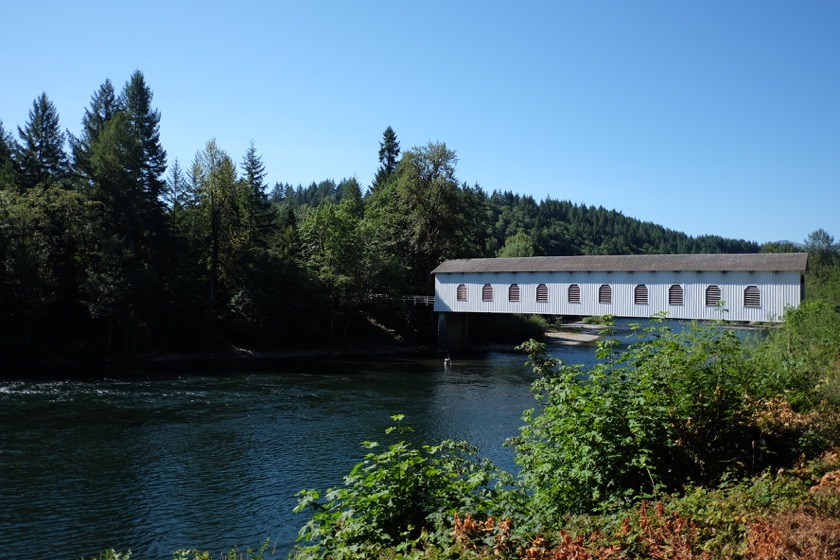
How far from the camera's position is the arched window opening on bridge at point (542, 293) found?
36.2 m

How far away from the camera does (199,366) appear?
3303 centimetres

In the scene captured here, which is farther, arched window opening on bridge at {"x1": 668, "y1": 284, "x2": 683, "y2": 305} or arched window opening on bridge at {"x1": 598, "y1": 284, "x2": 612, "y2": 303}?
arched window opening on bridge at {"x1": 598, "y1": 284, "x2": 612, "y2": 303}

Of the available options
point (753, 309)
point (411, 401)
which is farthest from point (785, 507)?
point (753, 309)

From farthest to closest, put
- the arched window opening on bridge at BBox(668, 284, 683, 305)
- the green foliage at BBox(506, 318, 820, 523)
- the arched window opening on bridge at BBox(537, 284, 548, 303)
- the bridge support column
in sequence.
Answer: the bridge support column
the arched window opening on bridge at BBox(537, 284, 548, 303)
the arched window opening on bridge at BBox(668, 284, 683, 305)
the green foliage at BBox(506, 318, 820, 523)

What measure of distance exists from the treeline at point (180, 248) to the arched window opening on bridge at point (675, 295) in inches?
737

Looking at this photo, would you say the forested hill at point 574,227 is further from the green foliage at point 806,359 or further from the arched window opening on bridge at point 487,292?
the green foliage at point 806,359

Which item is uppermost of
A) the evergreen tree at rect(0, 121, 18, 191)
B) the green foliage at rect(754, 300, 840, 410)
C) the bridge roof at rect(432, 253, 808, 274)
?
the evergreen tree at rect(0, 121, 18, 191)

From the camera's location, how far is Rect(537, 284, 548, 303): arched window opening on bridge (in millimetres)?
36188

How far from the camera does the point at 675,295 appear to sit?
3105 centimetres

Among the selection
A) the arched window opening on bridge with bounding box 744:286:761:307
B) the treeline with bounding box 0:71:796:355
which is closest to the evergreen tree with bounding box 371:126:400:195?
the treeline with bounding box 0:71:796:355

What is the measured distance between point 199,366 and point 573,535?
3017cm

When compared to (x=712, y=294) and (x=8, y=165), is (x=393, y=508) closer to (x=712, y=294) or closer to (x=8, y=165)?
(x=712, y=294)

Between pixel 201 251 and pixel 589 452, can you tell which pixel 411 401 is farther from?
pixel 201 251

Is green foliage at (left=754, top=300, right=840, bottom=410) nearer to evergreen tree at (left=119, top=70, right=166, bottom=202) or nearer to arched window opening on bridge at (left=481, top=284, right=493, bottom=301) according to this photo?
arched window opening on bridge at (left=481, top=284, right=493, bottom=301)
